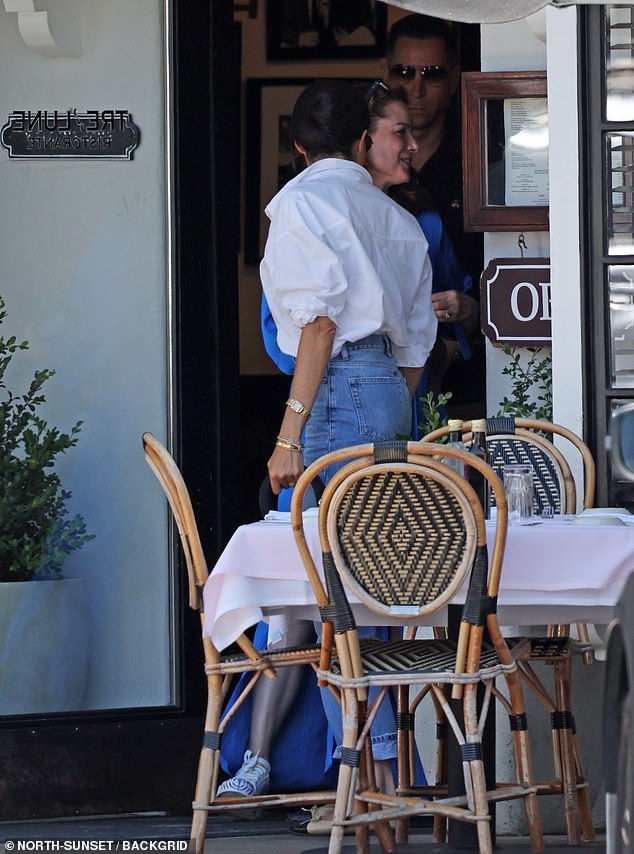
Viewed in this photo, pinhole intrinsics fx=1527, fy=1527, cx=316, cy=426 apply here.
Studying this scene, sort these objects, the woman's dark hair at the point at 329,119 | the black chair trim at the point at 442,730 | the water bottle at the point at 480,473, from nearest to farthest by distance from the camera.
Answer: the water bottle at the point at 480,473, the black chair trim at the point at 442,730, the woman's dark hair at the point at 329,119

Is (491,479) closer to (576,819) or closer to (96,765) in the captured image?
(576,819)

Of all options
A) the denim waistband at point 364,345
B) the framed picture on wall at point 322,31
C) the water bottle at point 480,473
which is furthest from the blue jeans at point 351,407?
the framed picture on wall at point 322,31

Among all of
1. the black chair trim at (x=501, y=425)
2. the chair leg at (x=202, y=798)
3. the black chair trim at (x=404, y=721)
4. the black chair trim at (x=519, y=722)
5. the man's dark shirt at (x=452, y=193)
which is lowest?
the chair leg at (x=202, y=798)

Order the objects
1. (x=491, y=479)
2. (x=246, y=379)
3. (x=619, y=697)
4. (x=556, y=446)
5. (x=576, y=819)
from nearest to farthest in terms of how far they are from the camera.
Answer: (x=619, y=697), (x=491, y=479), (x=576, y=819), (x=556, y=446), (x=246, y=379)

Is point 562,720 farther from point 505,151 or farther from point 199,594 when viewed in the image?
point 505,151

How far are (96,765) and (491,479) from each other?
192cm

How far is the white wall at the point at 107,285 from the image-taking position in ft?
16.2

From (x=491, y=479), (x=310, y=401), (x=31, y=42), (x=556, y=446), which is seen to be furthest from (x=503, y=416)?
(x=31, y=42)

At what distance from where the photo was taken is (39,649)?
470cm

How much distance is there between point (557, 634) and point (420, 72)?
2469 mm

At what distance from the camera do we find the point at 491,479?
10.9 feet

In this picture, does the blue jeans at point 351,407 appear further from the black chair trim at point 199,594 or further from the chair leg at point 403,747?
the black chair trim at point 199,594

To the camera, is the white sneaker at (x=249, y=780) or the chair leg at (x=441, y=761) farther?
the white sneaker at (x=249, y=780)

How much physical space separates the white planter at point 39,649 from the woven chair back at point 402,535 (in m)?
1.59
